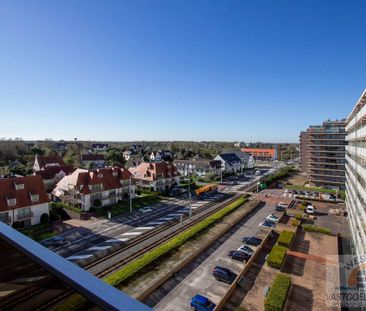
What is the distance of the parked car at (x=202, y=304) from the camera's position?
19.0 m

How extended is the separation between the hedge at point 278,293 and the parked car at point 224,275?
3.63m

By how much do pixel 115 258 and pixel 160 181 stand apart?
34.6m

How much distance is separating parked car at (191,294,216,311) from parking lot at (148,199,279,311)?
610mm

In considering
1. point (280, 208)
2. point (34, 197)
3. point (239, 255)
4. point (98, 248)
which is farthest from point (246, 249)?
point (34, 197)

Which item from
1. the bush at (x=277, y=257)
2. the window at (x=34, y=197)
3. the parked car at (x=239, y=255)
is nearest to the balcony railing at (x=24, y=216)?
the window at (x=34, y=197)

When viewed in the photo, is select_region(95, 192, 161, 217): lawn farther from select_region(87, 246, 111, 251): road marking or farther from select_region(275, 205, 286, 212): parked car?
select_region(275, 205, 286, 212): parked car

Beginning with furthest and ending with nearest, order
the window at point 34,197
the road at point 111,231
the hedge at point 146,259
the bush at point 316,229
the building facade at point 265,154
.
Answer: the building facade at point 265,154
the window at point 34,197
the bush at point 316,229
the road at point 111,231
the hedge at point 146,259

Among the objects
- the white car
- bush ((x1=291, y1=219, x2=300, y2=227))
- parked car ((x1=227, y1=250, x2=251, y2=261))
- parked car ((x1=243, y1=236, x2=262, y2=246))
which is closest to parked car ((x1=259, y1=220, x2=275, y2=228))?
bush ((x1=291, y1=219, x2=300, y2=227))

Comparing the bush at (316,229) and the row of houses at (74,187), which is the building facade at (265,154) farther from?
the bush at (316,229)

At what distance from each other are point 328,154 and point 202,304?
58.2 meters

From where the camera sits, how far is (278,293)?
20297 millimetres

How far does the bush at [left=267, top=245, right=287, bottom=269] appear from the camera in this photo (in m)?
25.3

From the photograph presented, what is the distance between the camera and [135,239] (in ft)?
105

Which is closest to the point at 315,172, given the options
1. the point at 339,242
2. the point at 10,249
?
the point at 339,242
